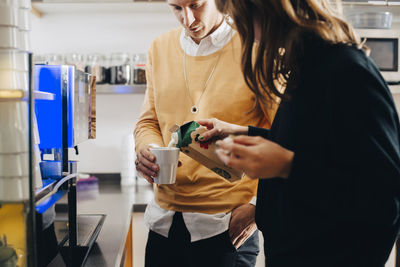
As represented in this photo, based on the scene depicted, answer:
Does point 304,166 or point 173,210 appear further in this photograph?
point 173,210

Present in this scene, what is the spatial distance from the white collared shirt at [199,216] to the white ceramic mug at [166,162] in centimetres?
17

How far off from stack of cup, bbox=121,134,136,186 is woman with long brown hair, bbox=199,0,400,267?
5.35 ft

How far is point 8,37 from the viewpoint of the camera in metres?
0.68

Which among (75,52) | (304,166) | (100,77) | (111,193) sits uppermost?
(75,52)

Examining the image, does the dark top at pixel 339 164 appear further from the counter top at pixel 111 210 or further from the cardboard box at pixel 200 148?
the counter top at pixel 111 210

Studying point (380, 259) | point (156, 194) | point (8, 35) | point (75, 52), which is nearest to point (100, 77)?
point (75, 52)

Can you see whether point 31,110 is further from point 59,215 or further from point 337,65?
point 59,215

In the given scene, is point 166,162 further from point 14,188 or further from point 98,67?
point 98,67

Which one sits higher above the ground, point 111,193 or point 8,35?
point 8,35

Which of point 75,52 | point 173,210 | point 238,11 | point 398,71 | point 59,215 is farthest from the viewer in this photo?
point 75,52

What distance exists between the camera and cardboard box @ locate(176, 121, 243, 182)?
103 cm

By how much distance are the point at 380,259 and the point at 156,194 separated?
28.8 inches

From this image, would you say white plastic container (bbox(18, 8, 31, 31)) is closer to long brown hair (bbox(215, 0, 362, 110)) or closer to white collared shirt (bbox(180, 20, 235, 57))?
long brown hair (bbox(215, 0, 362, 110))

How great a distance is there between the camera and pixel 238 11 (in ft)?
2.47
